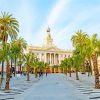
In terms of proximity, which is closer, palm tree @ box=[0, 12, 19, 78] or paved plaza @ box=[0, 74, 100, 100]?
paved plaza @ box=[0, 74, 100, 100]

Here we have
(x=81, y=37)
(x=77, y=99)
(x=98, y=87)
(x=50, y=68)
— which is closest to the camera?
(x=77, y=99)

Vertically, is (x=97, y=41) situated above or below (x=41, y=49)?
below

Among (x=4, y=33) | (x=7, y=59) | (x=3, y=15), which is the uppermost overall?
(x=3, y=15)

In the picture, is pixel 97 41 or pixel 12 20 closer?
pixel 97 41

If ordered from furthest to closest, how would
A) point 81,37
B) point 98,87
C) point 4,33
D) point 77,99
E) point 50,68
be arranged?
point 50,68
point 81,37
point 4,33
point 98,87
point 77,99

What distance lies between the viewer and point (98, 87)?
31484 millimetres

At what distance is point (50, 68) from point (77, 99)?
17224cm

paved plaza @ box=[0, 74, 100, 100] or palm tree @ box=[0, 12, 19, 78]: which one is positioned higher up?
palm tree @ box=[0, 12, 19, 78]

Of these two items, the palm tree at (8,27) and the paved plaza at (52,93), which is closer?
the paved plaza at (52,93)

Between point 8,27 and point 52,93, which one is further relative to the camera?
point 8,27

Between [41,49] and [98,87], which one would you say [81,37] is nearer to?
[98,87]

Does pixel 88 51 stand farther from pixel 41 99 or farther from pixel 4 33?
pixel 4 33

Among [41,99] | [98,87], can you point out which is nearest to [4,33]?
[98,87]

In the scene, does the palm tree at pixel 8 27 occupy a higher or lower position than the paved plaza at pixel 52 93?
higher
